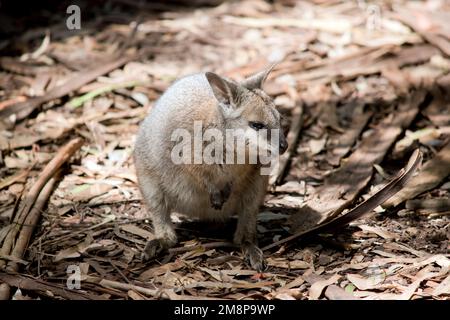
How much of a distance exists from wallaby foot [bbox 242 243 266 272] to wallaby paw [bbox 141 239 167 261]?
1.77 ft

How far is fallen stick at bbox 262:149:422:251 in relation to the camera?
4.03 metres

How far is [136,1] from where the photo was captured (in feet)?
27.0

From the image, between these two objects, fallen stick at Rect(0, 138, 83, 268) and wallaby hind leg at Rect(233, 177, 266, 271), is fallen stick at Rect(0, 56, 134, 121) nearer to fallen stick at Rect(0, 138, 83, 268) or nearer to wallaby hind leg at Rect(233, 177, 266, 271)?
fallen stick at Rect(0, 138, 83, 268)

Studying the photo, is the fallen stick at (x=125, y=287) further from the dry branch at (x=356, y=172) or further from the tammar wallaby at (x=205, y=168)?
the dry branch at (x=356, y=172)

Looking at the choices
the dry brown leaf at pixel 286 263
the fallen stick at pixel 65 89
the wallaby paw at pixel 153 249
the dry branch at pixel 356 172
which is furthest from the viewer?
the fallen stick at pixel 65 89

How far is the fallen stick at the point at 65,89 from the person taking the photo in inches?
232

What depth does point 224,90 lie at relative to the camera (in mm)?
4051

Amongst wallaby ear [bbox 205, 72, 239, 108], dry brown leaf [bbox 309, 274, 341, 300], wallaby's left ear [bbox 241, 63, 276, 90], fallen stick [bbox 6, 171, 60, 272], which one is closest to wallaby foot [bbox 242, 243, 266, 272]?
dry brown leaf [bbox 309, 274, 341, 300]

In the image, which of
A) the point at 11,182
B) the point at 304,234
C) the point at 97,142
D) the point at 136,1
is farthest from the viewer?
the point at 136,1

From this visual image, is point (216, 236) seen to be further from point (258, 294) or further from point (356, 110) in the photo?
point (356, 110)

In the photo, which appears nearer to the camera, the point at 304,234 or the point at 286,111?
the point at 304,234

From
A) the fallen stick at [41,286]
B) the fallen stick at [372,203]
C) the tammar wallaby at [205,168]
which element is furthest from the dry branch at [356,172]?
the fallen stick at [41,286]
